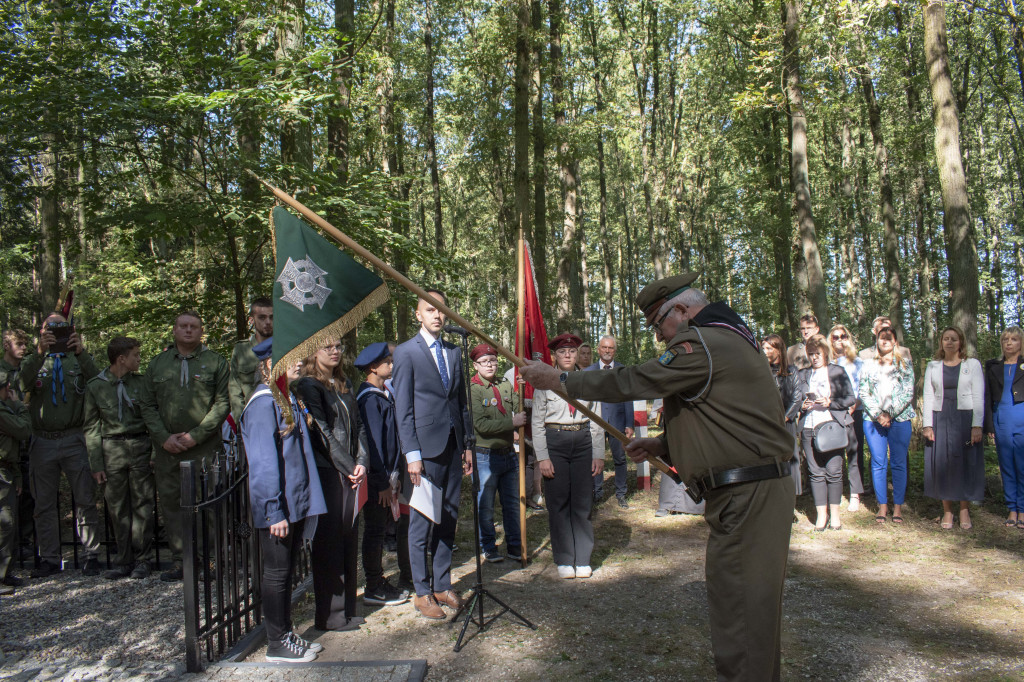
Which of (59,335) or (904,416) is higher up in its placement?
(59,335)

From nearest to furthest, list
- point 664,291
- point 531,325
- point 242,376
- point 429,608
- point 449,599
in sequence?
point 664,291 → point 429,608 → point 449,599 → point 242,376 → point 531,325

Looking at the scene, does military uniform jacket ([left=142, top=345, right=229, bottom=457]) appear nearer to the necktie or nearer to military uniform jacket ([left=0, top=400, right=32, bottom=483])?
military uniform jacket ([left=0, top=400, right=32, bottom=483])

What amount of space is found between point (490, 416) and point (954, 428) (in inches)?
205

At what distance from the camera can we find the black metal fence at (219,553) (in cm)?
440

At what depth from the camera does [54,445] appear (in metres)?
7.07

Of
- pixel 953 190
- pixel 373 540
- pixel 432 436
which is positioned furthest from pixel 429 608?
pixel 953 190

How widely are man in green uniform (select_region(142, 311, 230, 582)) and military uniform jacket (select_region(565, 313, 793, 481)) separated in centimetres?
450

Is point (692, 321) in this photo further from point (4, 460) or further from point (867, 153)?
point (867, 153)

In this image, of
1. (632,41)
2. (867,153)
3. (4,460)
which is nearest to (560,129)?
(4,460)

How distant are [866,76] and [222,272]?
62.1 ft

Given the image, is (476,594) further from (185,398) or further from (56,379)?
(56,379)

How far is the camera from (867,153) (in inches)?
1324

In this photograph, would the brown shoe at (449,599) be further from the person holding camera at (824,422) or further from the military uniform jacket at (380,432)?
the person holding camera at (824,422)

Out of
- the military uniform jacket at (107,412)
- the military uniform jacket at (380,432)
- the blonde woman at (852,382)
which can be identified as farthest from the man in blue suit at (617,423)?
the military uniform jacket at (107,412)
